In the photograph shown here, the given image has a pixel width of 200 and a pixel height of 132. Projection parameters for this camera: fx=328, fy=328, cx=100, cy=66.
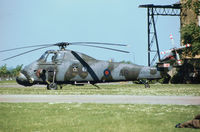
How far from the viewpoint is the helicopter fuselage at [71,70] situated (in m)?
31.8

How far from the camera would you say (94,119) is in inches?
435

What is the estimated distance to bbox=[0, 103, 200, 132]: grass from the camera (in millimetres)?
9367

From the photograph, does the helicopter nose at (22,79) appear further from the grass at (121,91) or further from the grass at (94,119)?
the grass at (94,119)

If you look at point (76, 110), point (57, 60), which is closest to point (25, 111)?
point (76, 110)

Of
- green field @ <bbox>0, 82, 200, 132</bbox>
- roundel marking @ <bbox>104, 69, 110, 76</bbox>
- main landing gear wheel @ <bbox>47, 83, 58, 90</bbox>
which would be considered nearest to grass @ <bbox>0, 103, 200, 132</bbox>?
green field @ <bbox>0, 82, 200, 132</bbox>

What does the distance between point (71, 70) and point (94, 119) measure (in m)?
21.5

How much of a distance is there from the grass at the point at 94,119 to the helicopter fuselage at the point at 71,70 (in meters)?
18.3

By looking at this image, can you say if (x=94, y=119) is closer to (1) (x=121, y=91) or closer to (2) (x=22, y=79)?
(1) (x=121, y=91)

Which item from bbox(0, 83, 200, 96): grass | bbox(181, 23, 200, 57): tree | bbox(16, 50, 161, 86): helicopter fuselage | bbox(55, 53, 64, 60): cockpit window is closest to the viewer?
bbox(0, 83, 200, 96): grass

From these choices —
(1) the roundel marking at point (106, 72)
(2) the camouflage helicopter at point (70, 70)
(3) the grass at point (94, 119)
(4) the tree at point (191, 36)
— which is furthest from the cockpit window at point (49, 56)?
→ (4) the tree at point (191, 36)

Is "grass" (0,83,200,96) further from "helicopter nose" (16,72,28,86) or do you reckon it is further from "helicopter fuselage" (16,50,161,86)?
"helicopter fuselage" (16,50,161,86)

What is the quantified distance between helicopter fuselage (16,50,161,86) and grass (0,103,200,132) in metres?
18.3

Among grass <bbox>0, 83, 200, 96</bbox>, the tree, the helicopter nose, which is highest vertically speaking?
the tree

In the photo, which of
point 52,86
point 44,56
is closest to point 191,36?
point 44,56
